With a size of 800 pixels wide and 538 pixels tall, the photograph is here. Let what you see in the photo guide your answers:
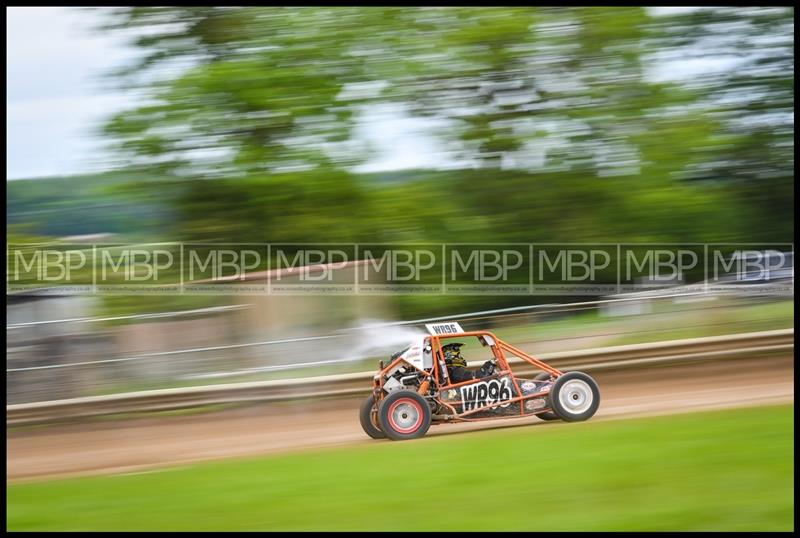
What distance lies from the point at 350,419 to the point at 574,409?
271 cm

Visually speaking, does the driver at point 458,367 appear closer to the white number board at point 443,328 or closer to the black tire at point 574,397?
the white number board at point 443,328

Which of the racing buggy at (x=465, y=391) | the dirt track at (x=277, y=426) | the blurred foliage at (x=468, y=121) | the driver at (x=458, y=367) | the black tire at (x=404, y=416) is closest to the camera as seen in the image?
the black tire at (x=404, y=416)

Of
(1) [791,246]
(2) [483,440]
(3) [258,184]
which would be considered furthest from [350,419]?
(1) [791,246]

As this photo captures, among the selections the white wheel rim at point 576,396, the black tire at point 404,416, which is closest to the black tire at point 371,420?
the black tire at point 404,416

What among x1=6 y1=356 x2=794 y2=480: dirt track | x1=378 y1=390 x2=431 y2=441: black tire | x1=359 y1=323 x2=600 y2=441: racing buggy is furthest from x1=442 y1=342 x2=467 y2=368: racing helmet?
x1=6 y1=356 x2=794 y2=480: dirt track

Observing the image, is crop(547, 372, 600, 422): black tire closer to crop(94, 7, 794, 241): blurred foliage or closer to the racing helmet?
the racing helmet

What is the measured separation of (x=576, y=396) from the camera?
820 centimetres

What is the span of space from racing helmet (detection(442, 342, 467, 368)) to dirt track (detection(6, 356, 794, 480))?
69 centimetres

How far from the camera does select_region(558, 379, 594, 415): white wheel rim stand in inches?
321

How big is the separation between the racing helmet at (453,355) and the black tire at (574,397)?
0.94 metres

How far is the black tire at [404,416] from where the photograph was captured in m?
7.84

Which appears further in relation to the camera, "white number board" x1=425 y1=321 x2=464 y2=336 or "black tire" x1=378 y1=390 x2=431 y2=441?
"white number board" x1=425 y1=321 x2=464 y2=336

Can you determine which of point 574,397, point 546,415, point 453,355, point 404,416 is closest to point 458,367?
point 453,355

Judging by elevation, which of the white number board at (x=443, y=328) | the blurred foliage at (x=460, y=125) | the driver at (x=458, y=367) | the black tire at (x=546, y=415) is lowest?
the black tire at (x=546, y=415)
